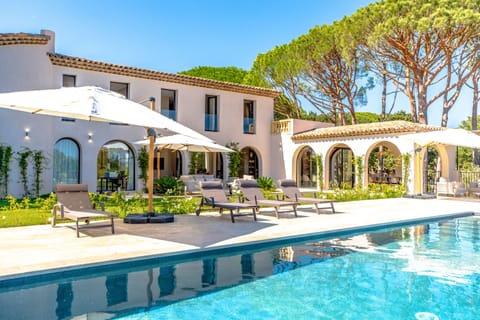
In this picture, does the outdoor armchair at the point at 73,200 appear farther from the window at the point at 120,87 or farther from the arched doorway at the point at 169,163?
the arched doorway at the point at 169,163

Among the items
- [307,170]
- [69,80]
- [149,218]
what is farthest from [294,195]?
[307,170]

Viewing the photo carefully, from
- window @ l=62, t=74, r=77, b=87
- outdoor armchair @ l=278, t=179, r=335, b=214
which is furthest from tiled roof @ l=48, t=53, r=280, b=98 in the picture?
outdoor armchair @ l=278, t=179, r=335, b=214

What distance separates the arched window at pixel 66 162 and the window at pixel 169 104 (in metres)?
4.52

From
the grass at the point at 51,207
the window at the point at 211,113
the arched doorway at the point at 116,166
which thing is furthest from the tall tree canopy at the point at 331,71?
the grass at the point at 51,207

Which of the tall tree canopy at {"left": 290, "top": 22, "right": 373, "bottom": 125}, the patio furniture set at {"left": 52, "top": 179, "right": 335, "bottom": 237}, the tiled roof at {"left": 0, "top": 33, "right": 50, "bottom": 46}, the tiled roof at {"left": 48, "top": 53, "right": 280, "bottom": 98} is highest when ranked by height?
the tall tree canopy at {"left": 290, "top": 22, "right": 373, "bottom": 125}

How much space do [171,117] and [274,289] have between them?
1561cm

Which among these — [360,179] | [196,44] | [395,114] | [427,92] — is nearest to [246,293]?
[360,179]

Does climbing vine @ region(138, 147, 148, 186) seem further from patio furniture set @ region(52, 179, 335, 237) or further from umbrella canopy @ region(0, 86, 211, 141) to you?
umbrella canopy @ region(0, 86, 211, 141)

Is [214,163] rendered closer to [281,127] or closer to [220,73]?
[281,127]

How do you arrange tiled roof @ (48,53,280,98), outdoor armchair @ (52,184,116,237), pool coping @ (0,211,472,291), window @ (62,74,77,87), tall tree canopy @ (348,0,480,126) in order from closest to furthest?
1. pool coping @ (0,211,472,291)
2. outdoor armchair @ (52,184,116,237)
3. tiled roof @ (48,53,280,98)
4. window @ (62,74,77,87)
5. tall tree canopy @ (348,0,480,126)

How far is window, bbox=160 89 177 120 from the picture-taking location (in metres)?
19.7

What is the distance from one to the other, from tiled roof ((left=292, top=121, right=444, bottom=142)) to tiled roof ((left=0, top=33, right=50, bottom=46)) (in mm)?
13494

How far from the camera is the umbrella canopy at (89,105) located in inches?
253

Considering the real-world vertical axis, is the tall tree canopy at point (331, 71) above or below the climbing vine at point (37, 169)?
above
